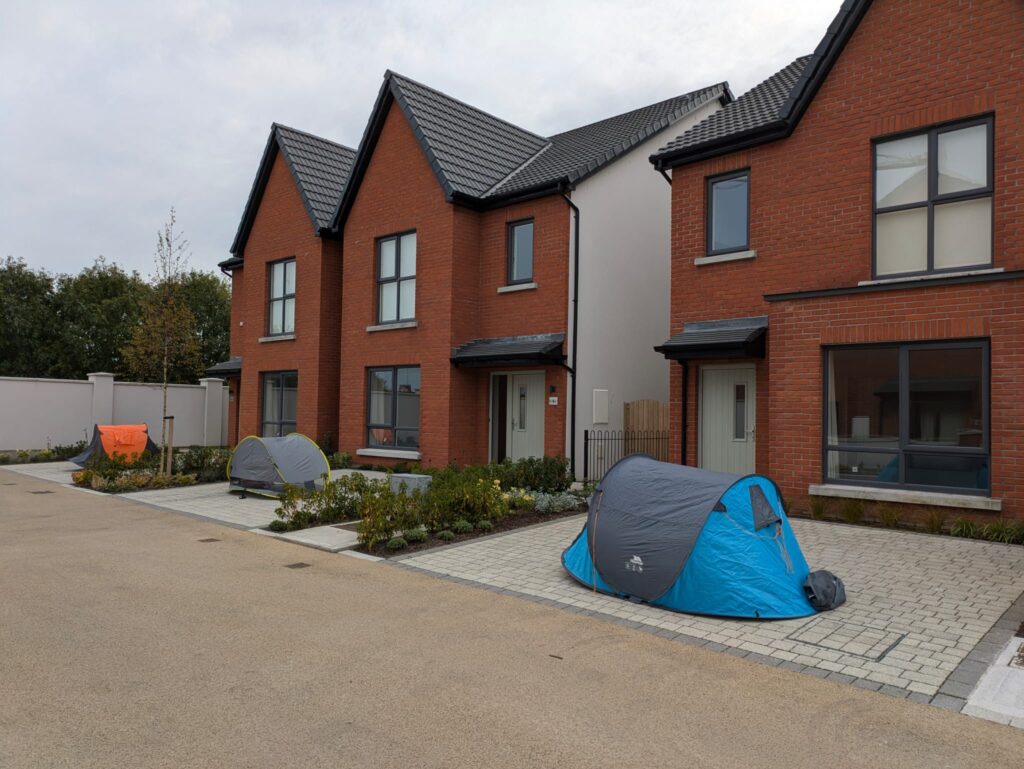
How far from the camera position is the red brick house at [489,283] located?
15391 millimetres

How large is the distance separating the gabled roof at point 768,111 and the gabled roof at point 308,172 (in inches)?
397

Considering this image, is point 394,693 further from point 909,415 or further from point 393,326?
point 393,326

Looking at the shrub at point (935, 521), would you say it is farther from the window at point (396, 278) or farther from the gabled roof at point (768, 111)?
the window at point (396, 278)

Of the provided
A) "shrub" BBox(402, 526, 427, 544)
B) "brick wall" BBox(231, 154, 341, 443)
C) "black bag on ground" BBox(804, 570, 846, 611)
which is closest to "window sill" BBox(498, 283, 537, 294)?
"brick wall" BBox(231, 154, 341, 443)

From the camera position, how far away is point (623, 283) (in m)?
16.3

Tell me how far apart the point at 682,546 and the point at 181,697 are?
402cm

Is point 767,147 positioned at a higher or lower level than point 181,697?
higher

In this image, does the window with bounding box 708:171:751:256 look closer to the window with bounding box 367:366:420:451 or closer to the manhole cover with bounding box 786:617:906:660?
the window with bounding box 367:366:420:451

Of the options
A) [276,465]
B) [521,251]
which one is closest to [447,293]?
[521,251]

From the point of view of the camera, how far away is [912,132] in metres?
10.8

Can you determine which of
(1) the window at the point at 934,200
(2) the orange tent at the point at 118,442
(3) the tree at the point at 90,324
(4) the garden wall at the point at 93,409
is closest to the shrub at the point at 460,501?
(1) the window at the point at 934,200

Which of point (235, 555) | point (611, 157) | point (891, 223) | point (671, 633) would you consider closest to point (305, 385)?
point (611, 157)

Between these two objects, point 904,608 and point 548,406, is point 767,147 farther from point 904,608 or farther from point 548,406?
point 904,608

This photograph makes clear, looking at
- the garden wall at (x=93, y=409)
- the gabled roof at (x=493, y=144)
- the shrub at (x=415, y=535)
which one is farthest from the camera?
the garden wall at (x=93, y=409)
